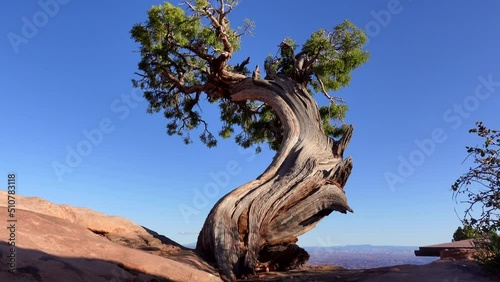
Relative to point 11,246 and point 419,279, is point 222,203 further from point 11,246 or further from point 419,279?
point 11,246

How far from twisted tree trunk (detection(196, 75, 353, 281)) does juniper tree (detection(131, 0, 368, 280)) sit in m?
0.02

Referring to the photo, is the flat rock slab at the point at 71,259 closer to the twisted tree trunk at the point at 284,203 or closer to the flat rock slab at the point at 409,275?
the twisted tree trunk at the point at 284,203

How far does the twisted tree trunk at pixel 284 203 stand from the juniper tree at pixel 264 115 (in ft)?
0.08

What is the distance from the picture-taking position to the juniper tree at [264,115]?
8.91 m

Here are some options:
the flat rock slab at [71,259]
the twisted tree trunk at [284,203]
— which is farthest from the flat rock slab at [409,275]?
the flat rock slab at [71,259]

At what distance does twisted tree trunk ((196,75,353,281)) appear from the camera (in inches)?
333

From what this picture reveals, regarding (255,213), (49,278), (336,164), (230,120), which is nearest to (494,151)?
(336,164)

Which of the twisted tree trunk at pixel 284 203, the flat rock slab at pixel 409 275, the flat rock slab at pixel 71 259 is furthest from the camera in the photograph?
the twisted tree trunk at pixel 284 203

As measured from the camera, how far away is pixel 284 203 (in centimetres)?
950

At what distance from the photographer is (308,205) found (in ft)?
32.0

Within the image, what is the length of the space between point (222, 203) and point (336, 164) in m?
3.49

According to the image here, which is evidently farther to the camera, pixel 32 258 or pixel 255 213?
pixel 255 213

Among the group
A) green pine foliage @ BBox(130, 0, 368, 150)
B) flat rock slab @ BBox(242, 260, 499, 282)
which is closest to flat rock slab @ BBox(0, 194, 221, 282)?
flat rock slab @ BBox(242, 260, 499, 282)

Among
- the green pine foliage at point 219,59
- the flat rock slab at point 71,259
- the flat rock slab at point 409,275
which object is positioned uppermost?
the green pine foliage at point 219,59
